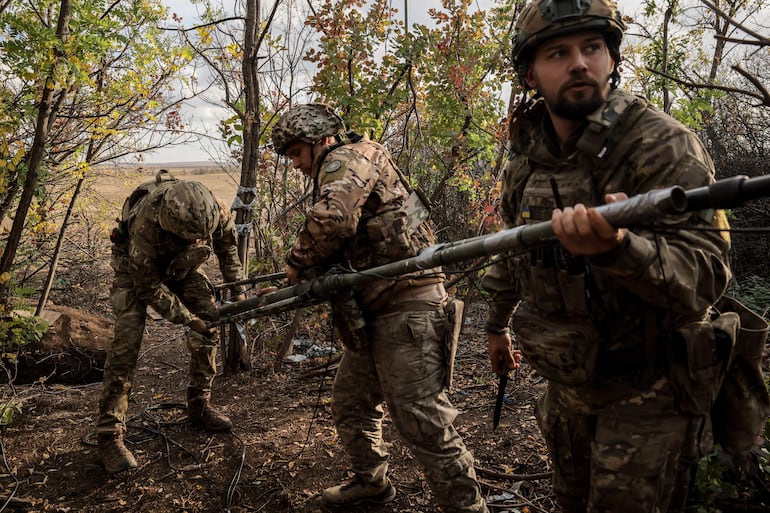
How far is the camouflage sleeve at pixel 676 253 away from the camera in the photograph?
1435 millimetres

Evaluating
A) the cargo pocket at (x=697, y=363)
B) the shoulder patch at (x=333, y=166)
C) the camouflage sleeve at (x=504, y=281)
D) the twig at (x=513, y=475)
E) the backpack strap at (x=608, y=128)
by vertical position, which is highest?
the shoulder patch at (x=333, y=166)

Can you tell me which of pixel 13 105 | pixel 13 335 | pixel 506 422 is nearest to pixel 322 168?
pixel 506 422

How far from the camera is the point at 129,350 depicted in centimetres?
399

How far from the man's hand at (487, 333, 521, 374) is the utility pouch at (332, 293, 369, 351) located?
723mm

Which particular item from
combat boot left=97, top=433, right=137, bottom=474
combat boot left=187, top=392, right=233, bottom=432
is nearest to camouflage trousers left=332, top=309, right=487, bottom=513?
combat boot left=187, top=392, right=233, bottom=432

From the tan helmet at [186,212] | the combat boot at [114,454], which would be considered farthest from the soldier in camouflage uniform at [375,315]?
the combat boot at [114,454]

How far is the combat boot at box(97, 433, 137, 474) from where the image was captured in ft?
12.3

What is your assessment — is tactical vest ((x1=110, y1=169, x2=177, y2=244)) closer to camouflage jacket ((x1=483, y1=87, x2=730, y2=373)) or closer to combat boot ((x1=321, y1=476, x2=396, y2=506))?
combat boot ((x1=321, y1=476, x2=396, y2=506))

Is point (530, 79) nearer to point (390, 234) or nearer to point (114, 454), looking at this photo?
point (390, 234)

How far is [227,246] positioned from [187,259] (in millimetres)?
681

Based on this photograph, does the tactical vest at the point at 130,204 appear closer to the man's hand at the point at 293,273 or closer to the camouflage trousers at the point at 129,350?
the camouflage trousers at the point at 129,350

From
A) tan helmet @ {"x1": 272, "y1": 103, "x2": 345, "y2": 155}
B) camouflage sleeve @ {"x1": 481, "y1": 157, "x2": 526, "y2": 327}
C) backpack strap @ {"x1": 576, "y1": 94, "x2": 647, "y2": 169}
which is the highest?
tan helmet @ {"x1": 272, "y1": 103, "x2": 345, "y2": 155}

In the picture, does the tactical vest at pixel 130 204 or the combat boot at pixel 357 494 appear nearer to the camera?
the combat boot at pixel 357 494

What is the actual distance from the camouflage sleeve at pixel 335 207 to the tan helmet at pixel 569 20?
1107mm
